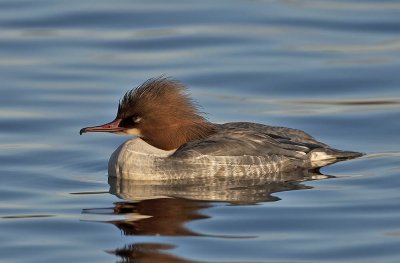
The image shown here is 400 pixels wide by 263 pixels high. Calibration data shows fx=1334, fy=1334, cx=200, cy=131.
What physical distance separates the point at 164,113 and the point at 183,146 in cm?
40

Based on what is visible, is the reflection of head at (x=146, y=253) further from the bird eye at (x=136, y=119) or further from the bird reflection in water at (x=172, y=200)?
the bird eye at (x=136, y=119)

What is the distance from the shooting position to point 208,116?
52.7 feet

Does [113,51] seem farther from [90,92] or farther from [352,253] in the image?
[352,253]

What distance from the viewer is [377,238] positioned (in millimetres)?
11125

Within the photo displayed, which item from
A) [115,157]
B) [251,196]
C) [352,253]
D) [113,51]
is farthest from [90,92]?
[352,253]

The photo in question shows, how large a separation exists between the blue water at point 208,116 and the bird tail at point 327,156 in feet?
0.41

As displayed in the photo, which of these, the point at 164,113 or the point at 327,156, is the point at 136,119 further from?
the point at 327,156

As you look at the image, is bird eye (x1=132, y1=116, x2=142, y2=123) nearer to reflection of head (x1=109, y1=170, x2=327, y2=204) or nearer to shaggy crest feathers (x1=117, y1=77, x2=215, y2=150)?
shaggy crest feathers (x1=117, y1=77, x2=215, y2=150)

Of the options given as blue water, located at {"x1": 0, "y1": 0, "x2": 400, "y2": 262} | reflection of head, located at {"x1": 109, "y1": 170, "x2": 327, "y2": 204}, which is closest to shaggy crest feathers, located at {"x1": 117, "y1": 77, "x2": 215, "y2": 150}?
reflection of head, located at {"x1": 109, "y1": 170, "x2": 327, "y2": 204}

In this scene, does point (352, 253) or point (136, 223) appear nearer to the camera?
point (352, 253)

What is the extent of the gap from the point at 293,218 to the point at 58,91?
587 centimetres

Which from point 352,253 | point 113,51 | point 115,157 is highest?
point 113,51

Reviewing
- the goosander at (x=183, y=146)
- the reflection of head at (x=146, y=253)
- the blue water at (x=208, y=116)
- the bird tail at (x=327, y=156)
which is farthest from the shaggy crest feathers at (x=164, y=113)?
the reflection of head at (x=146, y=253)

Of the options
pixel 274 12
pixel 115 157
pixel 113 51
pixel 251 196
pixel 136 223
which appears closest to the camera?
pixel 136 223
